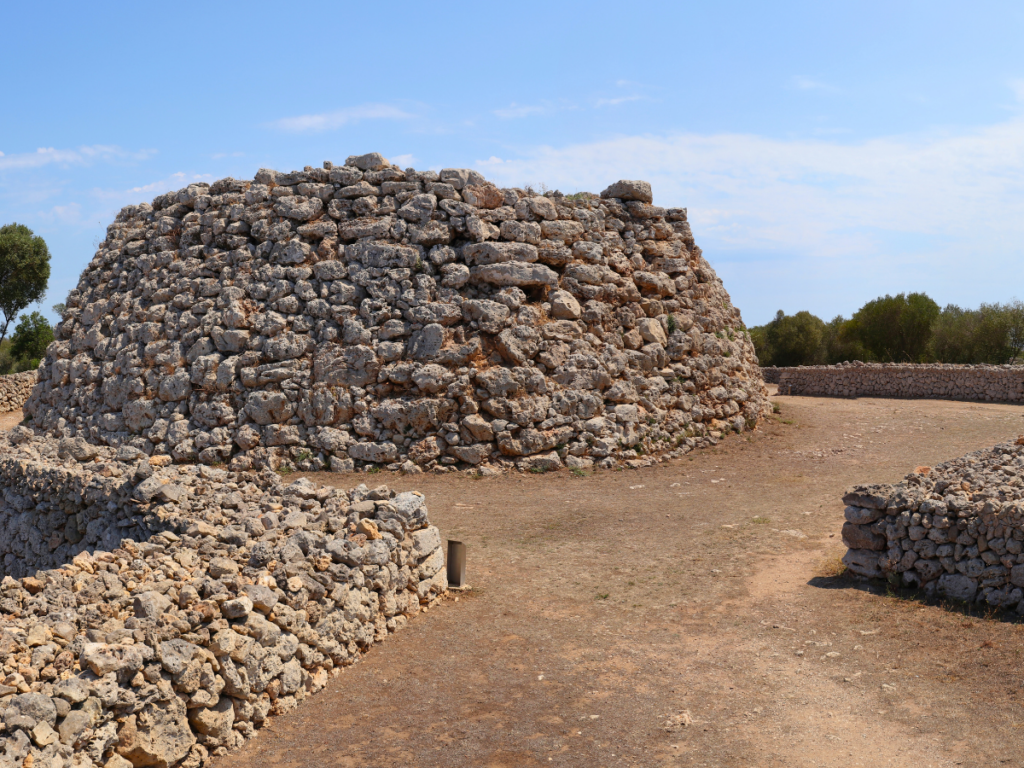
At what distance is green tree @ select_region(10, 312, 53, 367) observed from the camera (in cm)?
3228

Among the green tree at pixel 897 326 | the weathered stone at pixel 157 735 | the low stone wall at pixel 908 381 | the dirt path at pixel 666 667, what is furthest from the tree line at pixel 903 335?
the weathered stone at pixel 157 735

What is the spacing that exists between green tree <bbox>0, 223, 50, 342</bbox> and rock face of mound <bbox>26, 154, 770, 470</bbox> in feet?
73.9

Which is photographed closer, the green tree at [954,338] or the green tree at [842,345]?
the green tree at [954,338]

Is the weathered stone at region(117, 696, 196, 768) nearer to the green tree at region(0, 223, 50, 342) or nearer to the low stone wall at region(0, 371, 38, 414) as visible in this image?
the low stone wall at region(0, 371, 38, 414)

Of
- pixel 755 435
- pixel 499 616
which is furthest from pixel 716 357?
pixel 499 616

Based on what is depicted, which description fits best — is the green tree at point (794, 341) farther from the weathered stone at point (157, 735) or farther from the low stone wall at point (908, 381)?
the weathered stone at point (157, 735)

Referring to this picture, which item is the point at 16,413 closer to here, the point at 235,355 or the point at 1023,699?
the point at 235,355

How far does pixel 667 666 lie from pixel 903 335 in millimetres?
31437

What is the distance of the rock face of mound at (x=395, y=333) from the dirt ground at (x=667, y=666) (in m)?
3.04

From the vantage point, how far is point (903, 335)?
107 ft

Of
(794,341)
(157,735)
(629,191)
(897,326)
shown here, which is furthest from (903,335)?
(157,735)

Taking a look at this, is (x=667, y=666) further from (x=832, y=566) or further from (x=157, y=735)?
(x=157, y=735)

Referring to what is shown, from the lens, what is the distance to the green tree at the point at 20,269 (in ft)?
107

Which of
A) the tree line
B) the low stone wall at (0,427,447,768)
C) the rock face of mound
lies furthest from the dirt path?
the tree line
